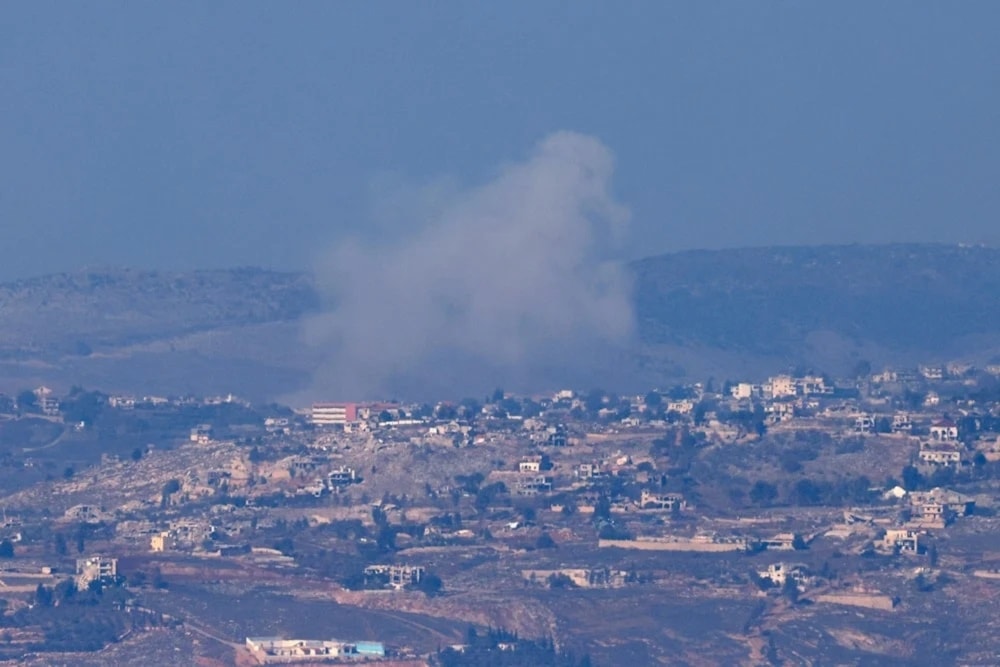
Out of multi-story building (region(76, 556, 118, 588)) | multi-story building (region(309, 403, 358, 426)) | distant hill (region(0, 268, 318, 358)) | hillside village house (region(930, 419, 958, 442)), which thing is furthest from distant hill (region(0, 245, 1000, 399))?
multi-story building (region(76, 556, 118, 588))

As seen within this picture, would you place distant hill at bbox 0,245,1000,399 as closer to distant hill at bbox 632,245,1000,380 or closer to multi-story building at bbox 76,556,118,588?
distant hill at bbox 632,245,1000,380

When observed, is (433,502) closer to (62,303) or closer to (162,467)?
(162,467)

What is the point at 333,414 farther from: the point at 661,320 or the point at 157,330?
the point at 661,320

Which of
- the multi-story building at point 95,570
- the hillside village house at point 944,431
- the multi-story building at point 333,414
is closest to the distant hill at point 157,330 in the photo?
the multi-story building at point 333,414

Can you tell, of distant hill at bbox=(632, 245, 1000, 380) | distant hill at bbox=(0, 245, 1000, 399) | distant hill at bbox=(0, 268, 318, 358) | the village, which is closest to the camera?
the village

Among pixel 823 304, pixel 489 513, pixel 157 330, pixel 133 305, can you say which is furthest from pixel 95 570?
pixel 823 304

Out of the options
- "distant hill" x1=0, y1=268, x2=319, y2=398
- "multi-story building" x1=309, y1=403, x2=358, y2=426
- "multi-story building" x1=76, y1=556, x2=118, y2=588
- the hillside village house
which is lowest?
"multi-story building" x1=76, y1=556, x2=118, y2=588
